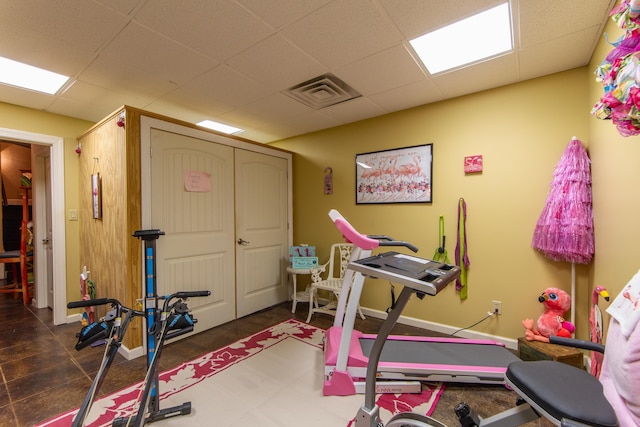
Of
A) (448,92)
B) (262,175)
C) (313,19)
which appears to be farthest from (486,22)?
(262,175)

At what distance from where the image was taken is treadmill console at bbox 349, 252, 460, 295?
103 cm

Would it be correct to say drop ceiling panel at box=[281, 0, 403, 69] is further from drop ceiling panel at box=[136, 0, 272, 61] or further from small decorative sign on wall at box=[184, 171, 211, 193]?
small decorative sign on wall at box=[184, 171, 211, 193]

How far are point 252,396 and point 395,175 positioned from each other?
2.48 metres

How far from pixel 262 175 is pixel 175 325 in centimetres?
240

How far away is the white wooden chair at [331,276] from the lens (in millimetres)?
3145

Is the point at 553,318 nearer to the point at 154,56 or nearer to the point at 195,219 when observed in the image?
the point at 195,219

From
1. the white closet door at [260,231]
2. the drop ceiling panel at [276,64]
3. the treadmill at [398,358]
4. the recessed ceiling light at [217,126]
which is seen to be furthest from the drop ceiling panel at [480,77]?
the recessed ceiling light at [217,126]

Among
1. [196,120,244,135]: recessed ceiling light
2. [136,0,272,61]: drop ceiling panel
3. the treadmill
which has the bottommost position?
the treadmill

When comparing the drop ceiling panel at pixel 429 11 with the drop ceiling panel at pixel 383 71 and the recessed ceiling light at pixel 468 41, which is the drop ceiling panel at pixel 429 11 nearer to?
the recessed ceiling light at pixel 468 41

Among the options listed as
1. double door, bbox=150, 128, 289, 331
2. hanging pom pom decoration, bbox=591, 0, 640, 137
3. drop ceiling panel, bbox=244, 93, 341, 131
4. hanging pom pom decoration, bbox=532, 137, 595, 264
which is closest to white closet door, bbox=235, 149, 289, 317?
double door, bbox=150, 128, 289, 331

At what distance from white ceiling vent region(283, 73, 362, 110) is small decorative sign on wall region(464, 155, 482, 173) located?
125 cm

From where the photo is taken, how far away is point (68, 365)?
7.32 ft

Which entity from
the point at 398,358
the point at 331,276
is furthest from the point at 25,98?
the point at 398,358

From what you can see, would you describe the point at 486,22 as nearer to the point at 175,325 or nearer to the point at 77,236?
the point at 175,325
